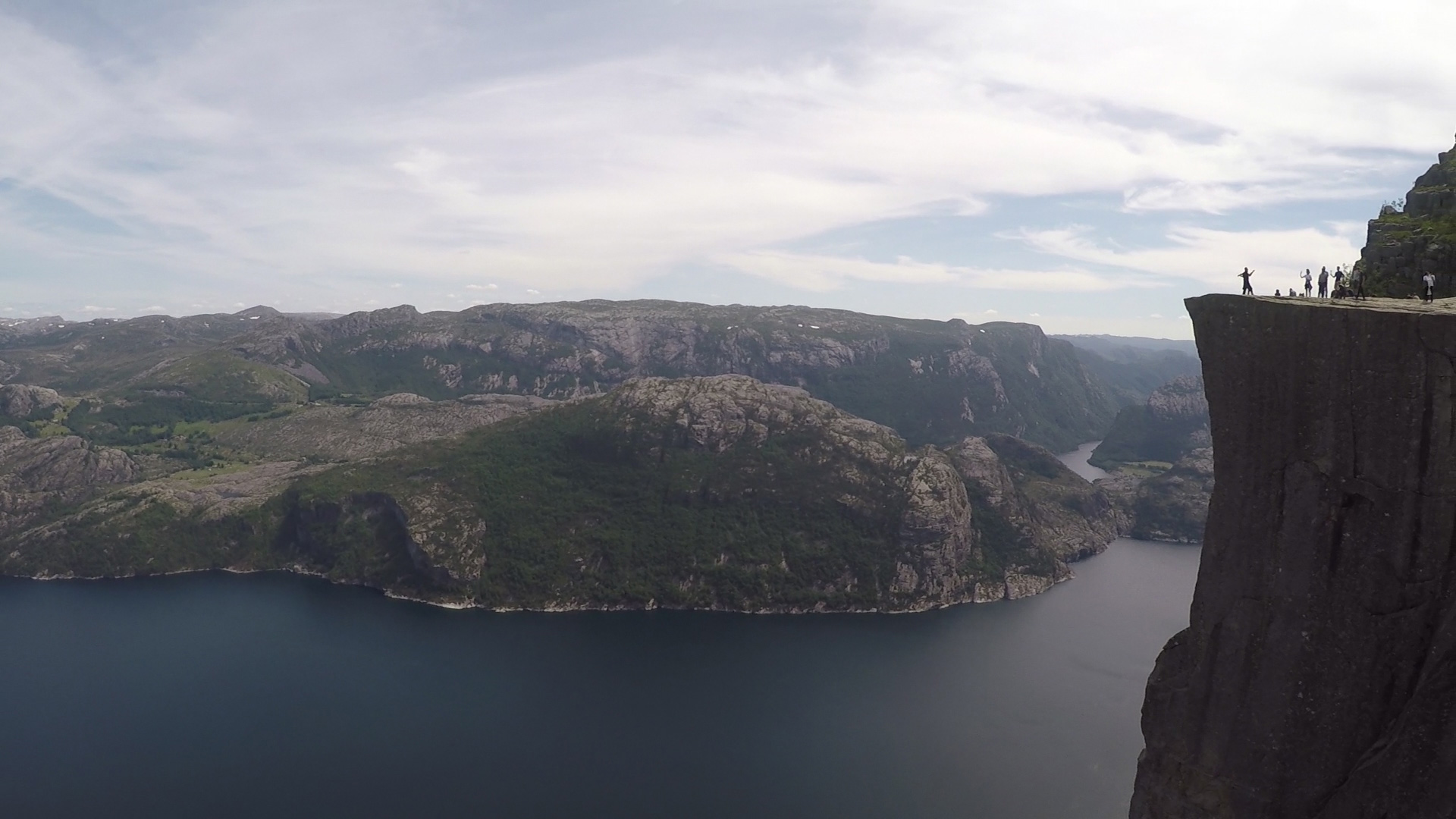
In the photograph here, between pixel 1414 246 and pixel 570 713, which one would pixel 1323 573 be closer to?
pixel 1414 246

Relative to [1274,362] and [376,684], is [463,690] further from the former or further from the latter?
[1274,362]

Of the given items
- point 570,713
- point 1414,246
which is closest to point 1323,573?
point 1414,246

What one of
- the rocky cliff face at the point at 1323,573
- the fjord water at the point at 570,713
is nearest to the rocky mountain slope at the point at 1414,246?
the rocky cliff face at the point at 1323,573

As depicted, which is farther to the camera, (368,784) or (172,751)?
(172,751)

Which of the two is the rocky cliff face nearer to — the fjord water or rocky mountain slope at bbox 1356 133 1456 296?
rocky mountain slope at bbox 1356 133 1456 296

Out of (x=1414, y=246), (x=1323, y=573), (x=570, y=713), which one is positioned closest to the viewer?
(x=1323, y=573)

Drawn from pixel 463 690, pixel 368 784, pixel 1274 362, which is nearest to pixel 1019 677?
pixel 463 690

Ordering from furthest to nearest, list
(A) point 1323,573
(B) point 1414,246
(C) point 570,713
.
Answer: (C) point 570,713 → (B) point 1414,246 → (A) point 1323,573
